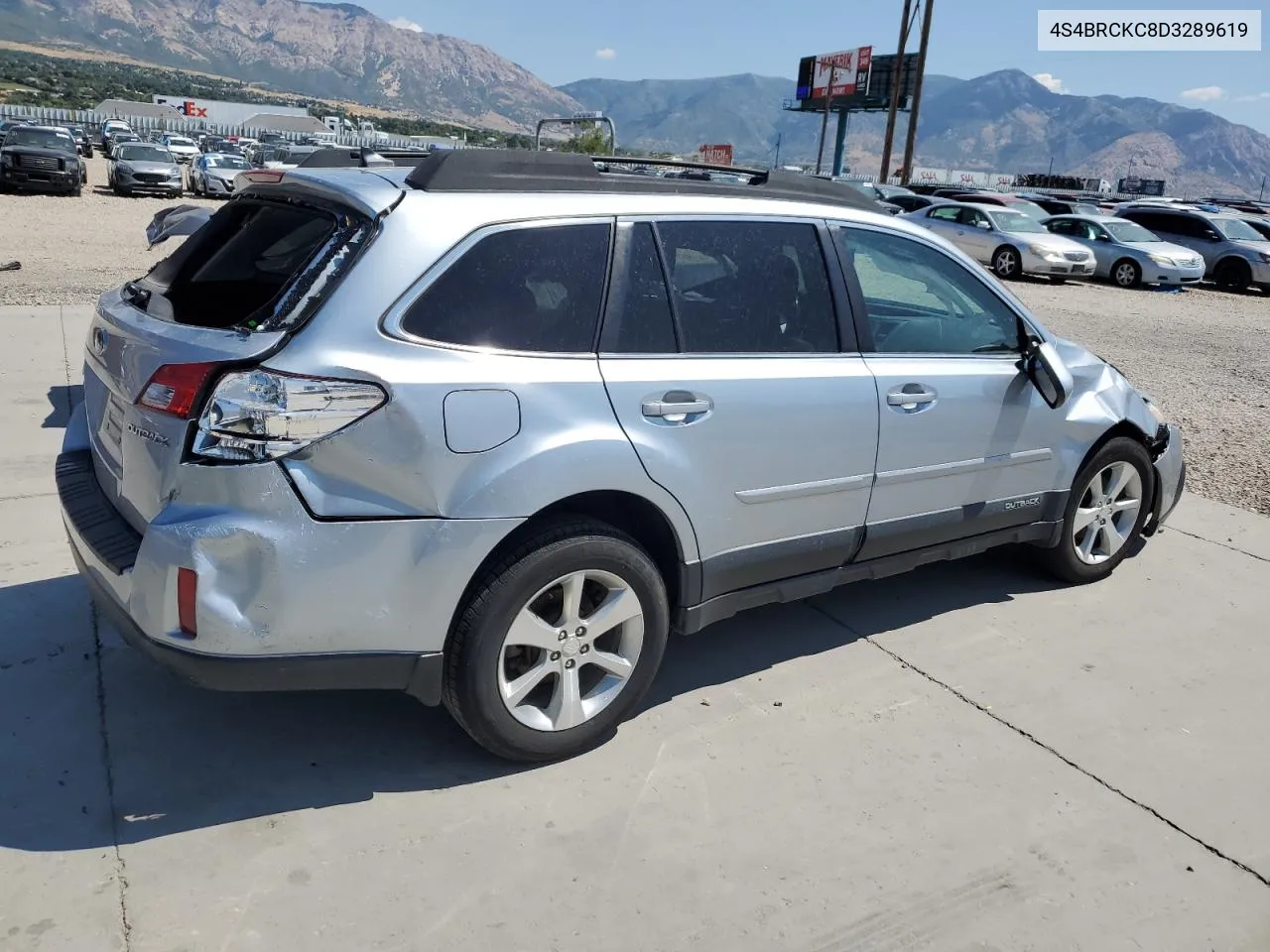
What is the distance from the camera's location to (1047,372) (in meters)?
4.45

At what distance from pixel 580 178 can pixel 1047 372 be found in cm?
221

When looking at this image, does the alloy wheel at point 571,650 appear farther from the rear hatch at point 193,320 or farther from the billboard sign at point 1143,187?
the billboard sign at point 1143,187

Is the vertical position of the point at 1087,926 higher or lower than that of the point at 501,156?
lower

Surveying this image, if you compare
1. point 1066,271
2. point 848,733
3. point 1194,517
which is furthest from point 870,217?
point 1066,271

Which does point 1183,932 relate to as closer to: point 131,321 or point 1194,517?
point 131,321

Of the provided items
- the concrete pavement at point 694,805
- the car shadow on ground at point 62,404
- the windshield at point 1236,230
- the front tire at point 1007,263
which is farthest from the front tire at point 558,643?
the windshield at point 1236,230

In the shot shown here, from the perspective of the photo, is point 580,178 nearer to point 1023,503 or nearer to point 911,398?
point 911,398

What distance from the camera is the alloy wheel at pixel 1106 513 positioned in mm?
5035

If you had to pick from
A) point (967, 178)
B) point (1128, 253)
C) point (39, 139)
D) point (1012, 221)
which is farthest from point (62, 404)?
point (967, 178)

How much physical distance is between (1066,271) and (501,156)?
20.1 meters

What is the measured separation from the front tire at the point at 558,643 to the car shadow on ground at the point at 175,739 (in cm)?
21

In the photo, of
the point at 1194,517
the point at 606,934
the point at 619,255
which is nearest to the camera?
the point at 606,934

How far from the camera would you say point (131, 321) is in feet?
10.6

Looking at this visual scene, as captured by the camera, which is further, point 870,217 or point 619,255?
point 870,217
